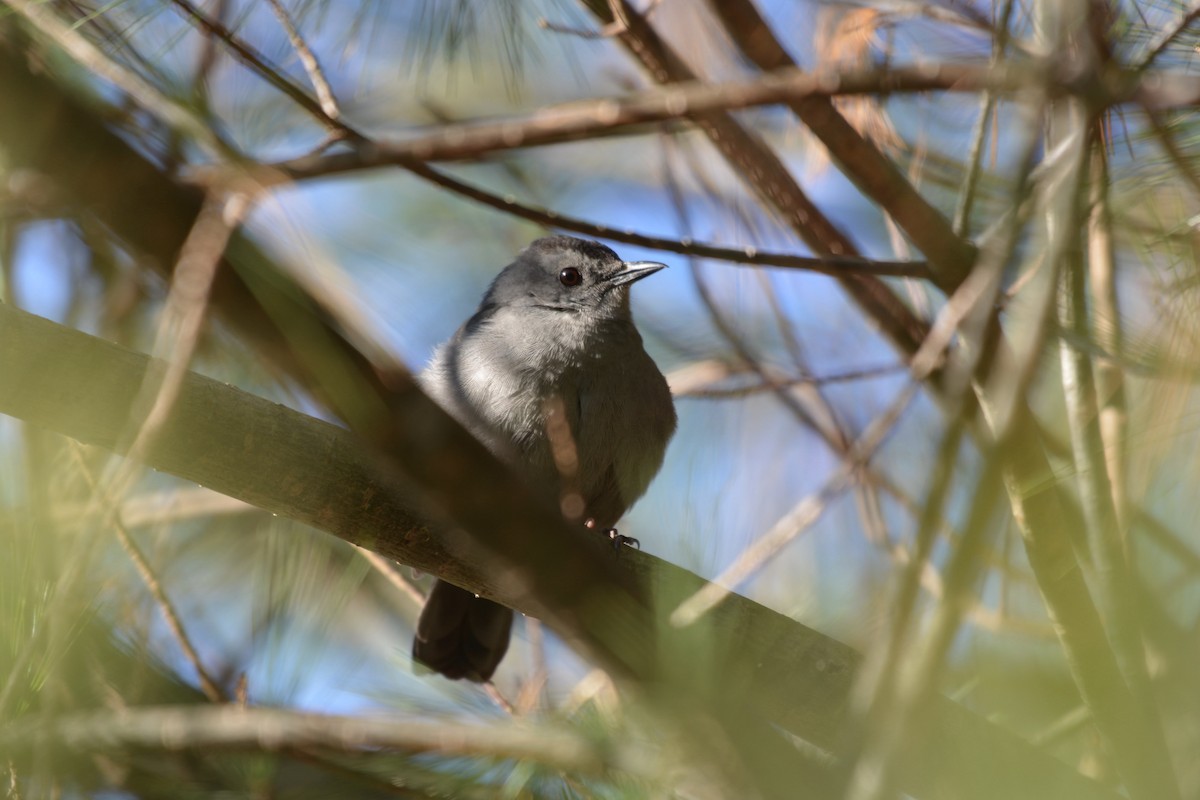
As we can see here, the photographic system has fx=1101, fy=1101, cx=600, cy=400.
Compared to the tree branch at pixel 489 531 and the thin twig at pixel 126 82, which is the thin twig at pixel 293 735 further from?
the thin twig at pixel 126 82

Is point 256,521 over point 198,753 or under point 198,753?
over

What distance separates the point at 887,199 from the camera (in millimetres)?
3865

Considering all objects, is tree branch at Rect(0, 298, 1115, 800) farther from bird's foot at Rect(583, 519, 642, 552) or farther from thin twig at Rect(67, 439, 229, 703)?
bird's foot at Rect(583, 519, 642, 552)

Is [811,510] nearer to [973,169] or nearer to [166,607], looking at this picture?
[973,169]

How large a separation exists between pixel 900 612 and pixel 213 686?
3.38m

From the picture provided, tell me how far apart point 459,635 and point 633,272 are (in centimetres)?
210

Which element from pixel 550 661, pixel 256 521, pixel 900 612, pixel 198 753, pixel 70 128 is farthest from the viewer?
pixel 256 521

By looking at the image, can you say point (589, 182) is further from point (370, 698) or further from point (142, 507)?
point (370, 698)

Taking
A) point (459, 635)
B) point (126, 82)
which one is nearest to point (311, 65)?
point (126, 82)

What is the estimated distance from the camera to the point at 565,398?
4.96m

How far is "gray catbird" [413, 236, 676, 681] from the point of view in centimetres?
485


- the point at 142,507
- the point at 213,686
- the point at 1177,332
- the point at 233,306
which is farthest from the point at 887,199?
the point at 142,507

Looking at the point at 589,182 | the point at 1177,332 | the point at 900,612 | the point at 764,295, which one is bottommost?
the point at 900,612

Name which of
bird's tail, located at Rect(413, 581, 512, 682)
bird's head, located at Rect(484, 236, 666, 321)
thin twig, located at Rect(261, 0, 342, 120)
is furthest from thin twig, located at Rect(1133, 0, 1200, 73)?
bird's tail, located at Rect(413, 581, 512, 682)
